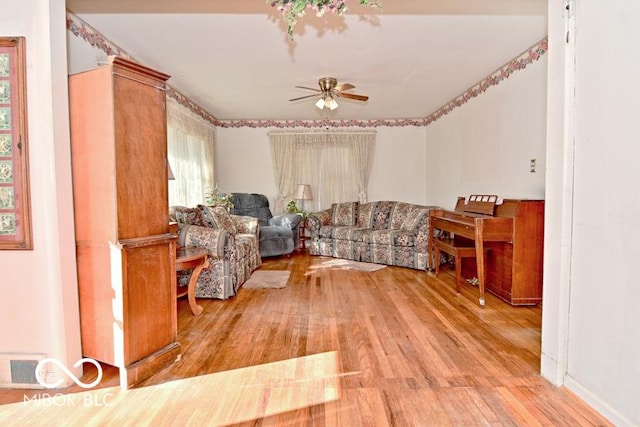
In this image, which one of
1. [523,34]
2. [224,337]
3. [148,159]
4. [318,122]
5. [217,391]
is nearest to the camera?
[217,391]

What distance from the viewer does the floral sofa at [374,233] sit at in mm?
4984

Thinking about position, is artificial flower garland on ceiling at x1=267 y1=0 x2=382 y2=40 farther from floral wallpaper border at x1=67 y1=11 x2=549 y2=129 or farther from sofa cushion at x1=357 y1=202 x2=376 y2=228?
sofa cushion at x1=357 y1=202 x2=376 y2=228

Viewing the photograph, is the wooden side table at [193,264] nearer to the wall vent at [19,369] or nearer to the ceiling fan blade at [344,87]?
the wall vent at [19,369]

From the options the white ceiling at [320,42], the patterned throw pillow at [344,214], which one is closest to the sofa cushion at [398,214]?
the patterned throw pillow at [344,214]

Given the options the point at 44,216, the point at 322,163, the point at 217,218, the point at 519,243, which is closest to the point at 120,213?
the point at 44,216

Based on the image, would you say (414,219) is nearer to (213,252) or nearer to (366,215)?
(366,215)

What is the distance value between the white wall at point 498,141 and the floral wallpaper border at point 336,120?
3.5 inches

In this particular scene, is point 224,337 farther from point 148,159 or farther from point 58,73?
point 58,73

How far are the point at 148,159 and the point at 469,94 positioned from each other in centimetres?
455

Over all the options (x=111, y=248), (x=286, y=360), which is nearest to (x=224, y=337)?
(x=286, y=360)

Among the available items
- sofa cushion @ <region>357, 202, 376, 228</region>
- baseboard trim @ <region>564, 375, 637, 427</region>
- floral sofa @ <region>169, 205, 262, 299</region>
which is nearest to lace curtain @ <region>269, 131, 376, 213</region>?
sofa cushion @ <region>357, 202, 376, 228</region>

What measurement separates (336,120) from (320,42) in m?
3.57

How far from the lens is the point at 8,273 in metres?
1.97

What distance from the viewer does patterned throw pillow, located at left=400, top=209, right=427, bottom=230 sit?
498 centimetres
